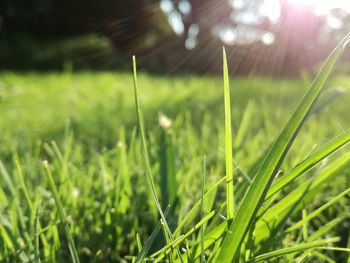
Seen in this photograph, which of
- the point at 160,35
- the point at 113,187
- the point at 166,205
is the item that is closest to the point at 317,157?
the point at 166,205

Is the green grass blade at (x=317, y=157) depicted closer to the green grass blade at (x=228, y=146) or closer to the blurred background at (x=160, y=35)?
the green grass blade at (x=228, y=146)

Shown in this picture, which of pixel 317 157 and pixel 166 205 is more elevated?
pixel 317 157

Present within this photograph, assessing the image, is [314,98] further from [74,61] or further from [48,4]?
[48,4]

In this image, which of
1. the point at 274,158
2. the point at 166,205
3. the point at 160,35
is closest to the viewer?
the point at 274,158

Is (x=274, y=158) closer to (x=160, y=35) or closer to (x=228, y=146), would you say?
(x=228, y=146)

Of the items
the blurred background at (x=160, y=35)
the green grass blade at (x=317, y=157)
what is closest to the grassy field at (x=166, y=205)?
the green grass blade at (x=317, y=157)

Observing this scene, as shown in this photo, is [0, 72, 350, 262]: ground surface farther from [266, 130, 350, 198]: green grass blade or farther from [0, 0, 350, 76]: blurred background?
[0, 0, 350, 76]: blurred background
